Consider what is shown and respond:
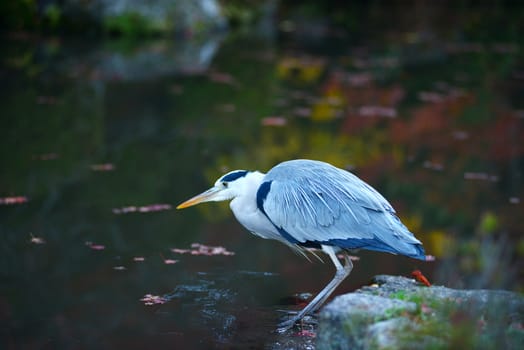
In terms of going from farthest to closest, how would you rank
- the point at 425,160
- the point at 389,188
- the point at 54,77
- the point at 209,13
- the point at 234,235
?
the point at 209,13, the point at 54,77, the point at 425,160, the point at 389,188, the point at 234,235

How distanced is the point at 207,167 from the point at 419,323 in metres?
5.29

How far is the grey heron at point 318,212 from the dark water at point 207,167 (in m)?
0.35

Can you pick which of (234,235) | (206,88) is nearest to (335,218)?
(234,235)

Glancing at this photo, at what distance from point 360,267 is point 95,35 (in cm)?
1249

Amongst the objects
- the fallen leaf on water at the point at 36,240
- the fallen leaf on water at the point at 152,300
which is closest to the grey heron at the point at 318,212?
the fallen leaf on water at the point at 152,300

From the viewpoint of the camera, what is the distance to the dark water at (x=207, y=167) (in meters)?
5.17

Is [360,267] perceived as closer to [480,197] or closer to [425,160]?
[480,197]

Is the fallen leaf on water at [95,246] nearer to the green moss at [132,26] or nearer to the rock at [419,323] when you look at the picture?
the rock at [419,323]

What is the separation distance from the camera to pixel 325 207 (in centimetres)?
495

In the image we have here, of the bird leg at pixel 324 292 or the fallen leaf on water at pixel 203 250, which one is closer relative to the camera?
the bird leg at pixel 324 292

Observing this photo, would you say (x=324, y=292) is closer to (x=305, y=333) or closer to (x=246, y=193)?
(x=305, y=333)

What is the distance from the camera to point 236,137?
34.0 ft

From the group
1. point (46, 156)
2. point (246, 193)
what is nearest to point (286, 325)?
point (246, 193)

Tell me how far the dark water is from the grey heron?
0.35 metres
